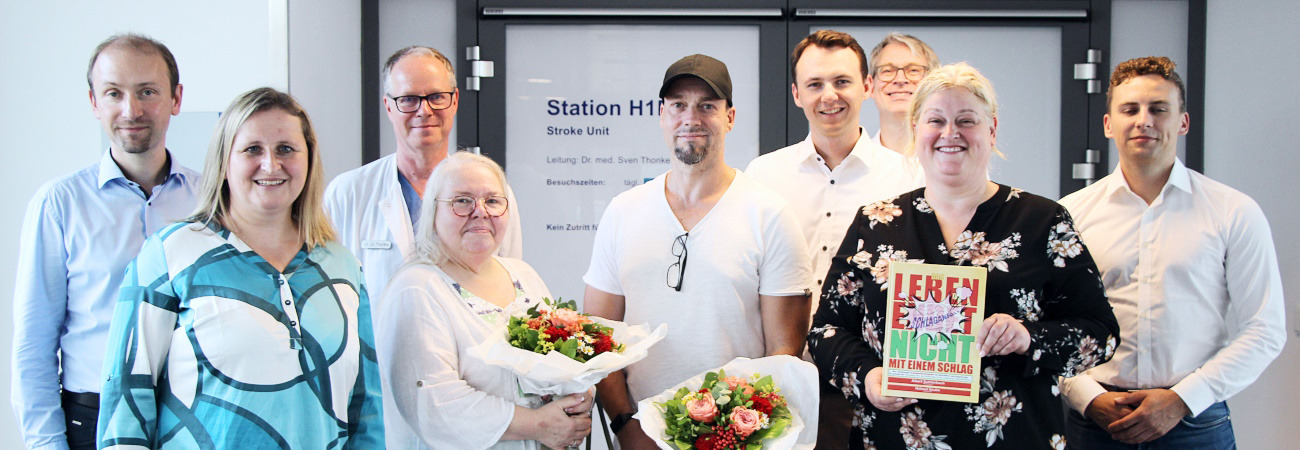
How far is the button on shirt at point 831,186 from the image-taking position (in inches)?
121

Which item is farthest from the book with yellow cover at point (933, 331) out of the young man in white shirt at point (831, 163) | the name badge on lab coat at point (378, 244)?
the name badge on lab coat at point (378, 244)

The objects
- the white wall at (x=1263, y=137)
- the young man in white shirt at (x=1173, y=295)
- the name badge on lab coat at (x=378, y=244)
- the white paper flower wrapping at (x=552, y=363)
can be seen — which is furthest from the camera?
the white wall at (x=1263, y=137)

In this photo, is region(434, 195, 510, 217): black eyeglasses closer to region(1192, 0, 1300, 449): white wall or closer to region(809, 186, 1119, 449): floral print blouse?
region(809, 186, 1119, 449): floral print blouse

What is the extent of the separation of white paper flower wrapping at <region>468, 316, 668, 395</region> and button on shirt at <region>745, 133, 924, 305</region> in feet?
3.01

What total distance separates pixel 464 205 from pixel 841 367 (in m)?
1.11

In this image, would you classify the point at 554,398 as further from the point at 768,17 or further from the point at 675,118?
the point at 768,17

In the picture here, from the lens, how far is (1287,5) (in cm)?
390

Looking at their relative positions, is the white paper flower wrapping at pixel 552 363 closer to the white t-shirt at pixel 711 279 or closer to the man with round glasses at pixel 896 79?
the white t-shirt at pixel 711 279

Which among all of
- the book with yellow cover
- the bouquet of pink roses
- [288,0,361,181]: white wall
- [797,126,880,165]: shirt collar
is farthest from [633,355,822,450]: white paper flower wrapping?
[288,0,361,181]: white wall

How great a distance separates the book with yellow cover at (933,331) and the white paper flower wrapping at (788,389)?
28 cm

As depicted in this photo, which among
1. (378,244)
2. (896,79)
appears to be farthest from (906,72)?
(378,244)

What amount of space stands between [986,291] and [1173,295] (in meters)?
1.00

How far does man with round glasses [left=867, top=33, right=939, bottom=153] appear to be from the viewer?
3.45 m

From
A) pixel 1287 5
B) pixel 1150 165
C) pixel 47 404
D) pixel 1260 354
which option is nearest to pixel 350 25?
pixel 47 404
